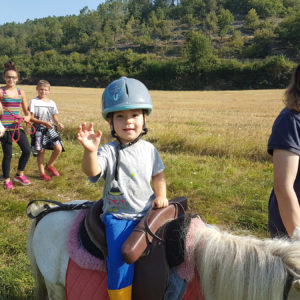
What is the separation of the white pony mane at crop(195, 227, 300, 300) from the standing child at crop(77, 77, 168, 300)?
0.57 meters

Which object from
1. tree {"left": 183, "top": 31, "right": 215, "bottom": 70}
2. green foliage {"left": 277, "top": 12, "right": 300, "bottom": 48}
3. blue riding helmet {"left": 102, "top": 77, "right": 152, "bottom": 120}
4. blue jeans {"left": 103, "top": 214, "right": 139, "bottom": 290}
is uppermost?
green foliage {"left": 277, "top": 12, "right": 300, "bottom": 48}

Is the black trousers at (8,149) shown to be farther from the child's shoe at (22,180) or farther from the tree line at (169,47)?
the tree line at (169,47)

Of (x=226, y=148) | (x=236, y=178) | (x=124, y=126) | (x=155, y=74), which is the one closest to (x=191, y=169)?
(x=236, y=178)

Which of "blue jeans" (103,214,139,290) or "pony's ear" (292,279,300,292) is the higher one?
"pony's ear" (292,279,300,292)

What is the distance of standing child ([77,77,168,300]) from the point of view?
78.8 inches

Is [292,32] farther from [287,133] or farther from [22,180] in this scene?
[287,133]

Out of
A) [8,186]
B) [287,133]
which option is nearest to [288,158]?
[287,133]

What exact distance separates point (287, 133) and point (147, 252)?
1172 mm

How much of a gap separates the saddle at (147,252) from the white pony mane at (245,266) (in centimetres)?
23

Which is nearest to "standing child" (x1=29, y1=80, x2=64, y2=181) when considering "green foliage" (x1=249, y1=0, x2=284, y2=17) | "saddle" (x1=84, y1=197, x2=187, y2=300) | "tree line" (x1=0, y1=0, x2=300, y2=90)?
"saddle" (x1=84, y1=197, x2=187, y2=300)

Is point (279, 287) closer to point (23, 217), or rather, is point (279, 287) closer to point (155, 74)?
point (23, 217)

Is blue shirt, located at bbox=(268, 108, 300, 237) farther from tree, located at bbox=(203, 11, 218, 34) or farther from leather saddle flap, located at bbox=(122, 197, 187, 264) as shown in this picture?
tree, located at bbox=(203, 11, 218, 34)

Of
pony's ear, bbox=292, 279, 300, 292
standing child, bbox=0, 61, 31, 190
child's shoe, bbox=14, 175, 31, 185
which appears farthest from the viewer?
child's shoe, bbox=14, 175, 31, 185

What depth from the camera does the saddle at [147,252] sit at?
1.77m
